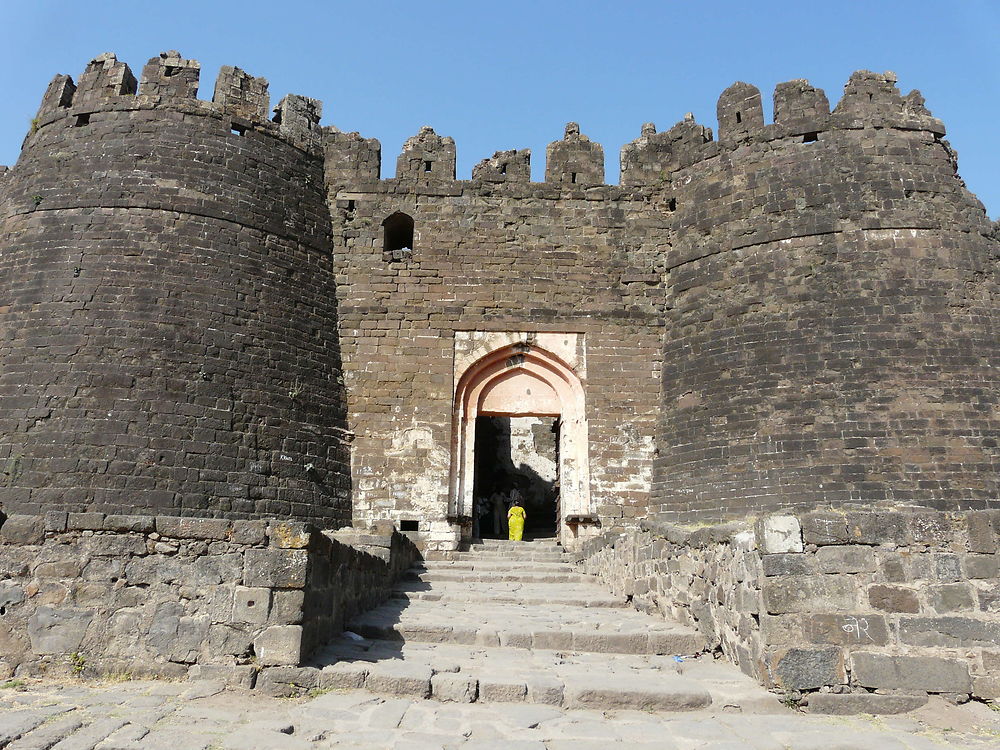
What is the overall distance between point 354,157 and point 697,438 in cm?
818

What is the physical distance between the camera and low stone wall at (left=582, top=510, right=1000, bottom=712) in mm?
4168

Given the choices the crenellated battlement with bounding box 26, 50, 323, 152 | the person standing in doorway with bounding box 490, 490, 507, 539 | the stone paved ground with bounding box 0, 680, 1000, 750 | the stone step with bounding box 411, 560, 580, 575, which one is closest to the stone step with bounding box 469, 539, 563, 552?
the stone step with bounding box 411, 560, 580, 575

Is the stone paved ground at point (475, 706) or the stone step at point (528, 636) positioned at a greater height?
the stone step at point (528, 636)

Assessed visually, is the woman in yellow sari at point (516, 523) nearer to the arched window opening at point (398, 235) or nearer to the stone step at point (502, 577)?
the stone step at point (502, 577)

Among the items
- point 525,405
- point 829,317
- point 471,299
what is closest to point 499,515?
point 525,405

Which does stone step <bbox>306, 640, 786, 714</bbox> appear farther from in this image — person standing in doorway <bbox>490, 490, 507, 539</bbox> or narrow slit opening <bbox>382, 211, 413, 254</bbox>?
person standing in doorway <bbox>490, 490, 507, 539</bbox>

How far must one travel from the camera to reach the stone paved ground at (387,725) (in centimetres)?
349

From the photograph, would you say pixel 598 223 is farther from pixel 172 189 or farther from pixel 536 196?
pixel 172 189

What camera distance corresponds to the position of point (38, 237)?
10.7m

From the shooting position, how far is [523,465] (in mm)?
18984

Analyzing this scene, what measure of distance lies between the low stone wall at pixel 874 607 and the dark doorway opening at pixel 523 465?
12.1m

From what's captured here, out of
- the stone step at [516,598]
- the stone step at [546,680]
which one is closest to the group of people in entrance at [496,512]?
the stone step at [516,598]

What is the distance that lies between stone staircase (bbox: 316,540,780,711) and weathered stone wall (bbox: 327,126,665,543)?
3248 millimetres

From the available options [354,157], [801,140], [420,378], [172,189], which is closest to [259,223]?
[172,189]
